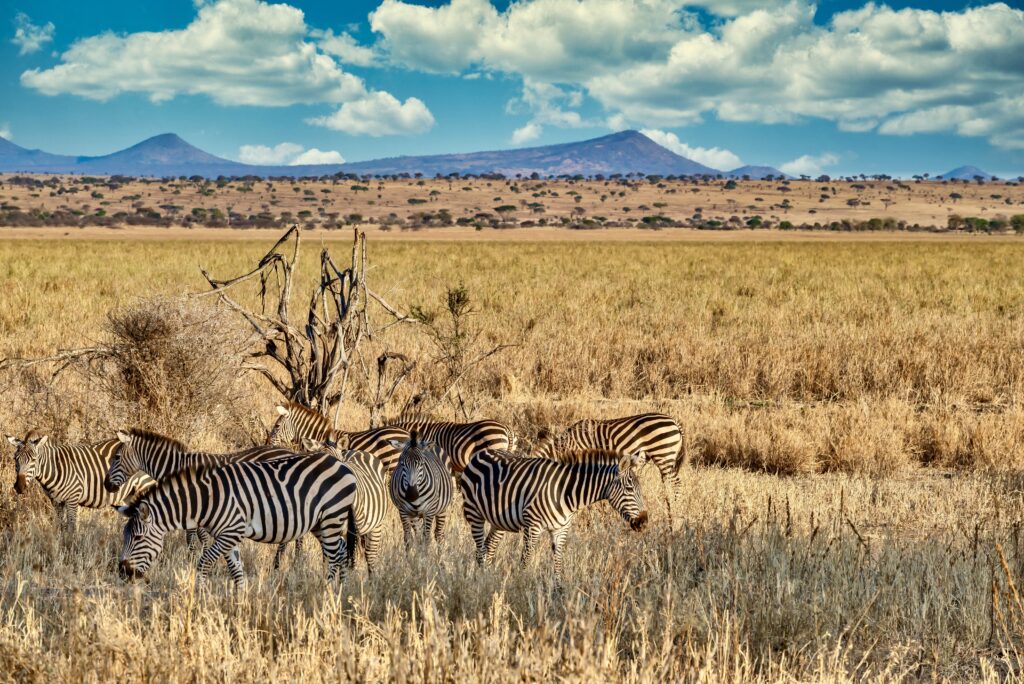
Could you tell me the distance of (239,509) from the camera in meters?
6.04

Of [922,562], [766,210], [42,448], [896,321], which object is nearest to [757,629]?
[922,562]

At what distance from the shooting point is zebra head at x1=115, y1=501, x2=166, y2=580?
5895 mm

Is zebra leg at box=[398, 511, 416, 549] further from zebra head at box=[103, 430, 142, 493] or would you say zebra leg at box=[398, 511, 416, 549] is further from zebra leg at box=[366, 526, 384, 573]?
zebra head at box=[103, 430, 142, 493]

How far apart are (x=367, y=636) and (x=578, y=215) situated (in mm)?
136500

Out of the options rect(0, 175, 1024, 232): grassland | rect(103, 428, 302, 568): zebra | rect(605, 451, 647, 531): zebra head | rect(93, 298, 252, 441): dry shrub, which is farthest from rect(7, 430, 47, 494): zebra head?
rect(0, 175, 1024, 232): grassland

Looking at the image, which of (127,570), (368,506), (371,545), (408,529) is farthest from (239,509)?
(408,529)

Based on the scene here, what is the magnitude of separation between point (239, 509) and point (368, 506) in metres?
0.96

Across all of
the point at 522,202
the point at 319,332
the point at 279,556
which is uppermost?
the point at 522,202

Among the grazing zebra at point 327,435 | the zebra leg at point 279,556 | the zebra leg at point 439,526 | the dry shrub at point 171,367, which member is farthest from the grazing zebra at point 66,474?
the dry shrub at point 171,367

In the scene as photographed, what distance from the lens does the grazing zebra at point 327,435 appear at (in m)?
8.77

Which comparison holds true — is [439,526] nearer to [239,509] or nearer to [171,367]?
[239,509]

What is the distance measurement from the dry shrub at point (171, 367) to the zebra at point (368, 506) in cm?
432

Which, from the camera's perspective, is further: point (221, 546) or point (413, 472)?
point (413, 472)

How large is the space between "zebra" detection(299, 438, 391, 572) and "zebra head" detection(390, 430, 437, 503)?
0.15m
